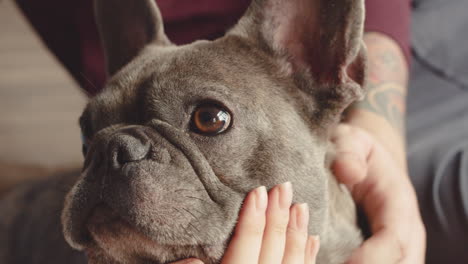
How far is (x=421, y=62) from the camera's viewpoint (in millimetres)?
2861

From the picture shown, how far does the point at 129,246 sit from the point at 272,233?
39cm

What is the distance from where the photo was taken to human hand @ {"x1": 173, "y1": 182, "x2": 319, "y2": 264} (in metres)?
1.29

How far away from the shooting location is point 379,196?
71.2 inches

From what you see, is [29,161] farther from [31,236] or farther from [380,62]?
[380,62]

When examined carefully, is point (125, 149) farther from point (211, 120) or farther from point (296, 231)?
point (296, 231)

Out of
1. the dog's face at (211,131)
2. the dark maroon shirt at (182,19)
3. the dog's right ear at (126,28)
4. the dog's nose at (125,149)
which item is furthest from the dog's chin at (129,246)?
the dark maroon shirt at (182,19)

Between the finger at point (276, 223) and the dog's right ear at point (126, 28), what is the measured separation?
833 mm

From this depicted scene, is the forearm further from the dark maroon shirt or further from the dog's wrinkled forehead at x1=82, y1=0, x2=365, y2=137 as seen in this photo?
the dog's wrinkled forehead at x1=82, y1=0, x2=365, y2=137

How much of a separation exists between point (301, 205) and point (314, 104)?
13.0 inches

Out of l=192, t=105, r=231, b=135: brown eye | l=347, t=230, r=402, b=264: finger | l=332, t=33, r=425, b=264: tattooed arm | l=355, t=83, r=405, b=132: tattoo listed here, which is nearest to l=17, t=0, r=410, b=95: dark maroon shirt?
l=355, t=83, r=405, b=132: tattoo

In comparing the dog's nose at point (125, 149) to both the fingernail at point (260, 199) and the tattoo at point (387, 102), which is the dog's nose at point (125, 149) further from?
the tattoo at point (387, 102)

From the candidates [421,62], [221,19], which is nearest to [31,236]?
[221,19]

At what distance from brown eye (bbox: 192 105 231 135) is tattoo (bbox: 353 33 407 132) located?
1.06m

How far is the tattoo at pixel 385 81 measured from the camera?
2232mm
